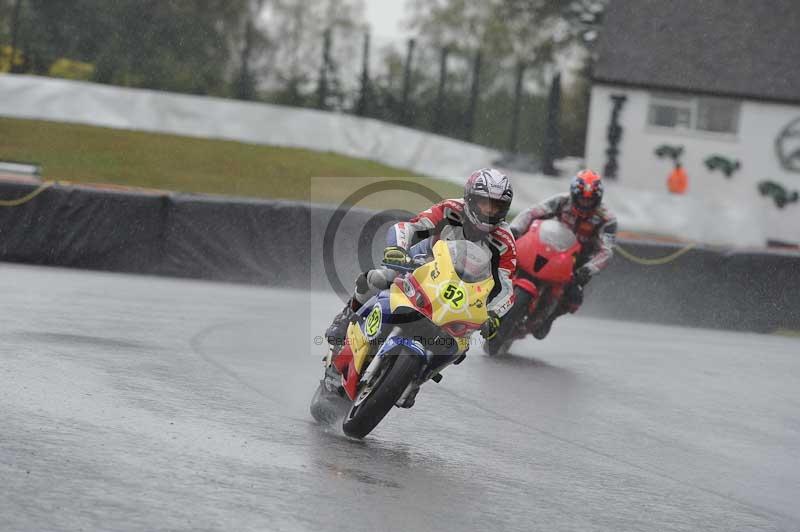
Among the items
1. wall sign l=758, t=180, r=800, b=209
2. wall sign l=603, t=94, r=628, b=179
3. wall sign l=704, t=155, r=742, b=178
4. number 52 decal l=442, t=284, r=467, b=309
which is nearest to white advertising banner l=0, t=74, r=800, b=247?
wall sign l=758, t=180, r=800, b=209

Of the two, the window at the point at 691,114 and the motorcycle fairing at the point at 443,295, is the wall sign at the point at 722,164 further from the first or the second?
the motorcycle fairing at the point at 443,295

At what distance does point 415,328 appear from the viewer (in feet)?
25.4

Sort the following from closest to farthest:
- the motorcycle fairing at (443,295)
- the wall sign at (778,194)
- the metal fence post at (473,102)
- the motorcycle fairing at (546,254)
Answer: the motorcycle fairing at (443,295) < the motorcycle fairing at (546,254) < the metal fence post at (473,102) < the wall sign at (778,194)

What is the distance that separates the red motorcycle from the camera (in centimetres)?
1331

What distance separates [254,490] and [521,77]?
96.0 ft

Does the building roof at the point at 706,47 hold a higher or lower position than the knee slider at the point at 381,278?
higher

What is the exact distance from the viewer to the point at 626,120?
38562mm

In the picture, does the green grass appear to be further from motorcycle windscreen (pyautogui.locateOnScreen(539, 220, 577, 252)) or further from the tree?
motorcycle windscreen (pyautogui.locateOnScreen(539, 220, 577, 252))

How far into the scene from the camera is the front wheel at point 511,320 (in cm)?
1314

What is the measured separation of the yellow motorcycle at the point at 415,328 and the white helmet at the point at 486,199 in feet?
1.50

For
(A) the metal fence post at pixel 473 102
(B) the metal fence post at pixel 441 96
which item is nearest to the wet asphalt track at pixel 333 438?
(A) the metal fence post at pixel 473 102

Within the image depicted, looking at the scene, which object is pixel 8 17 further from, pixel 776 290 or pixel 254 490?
pixel 254 490

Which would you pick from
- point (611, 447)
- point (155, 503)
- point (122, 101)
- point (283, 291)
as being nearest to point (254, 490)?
point (155, 503)

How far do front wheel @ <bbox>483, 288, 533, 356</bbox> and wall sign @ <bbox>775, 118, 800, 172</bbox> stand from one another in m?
26.6
